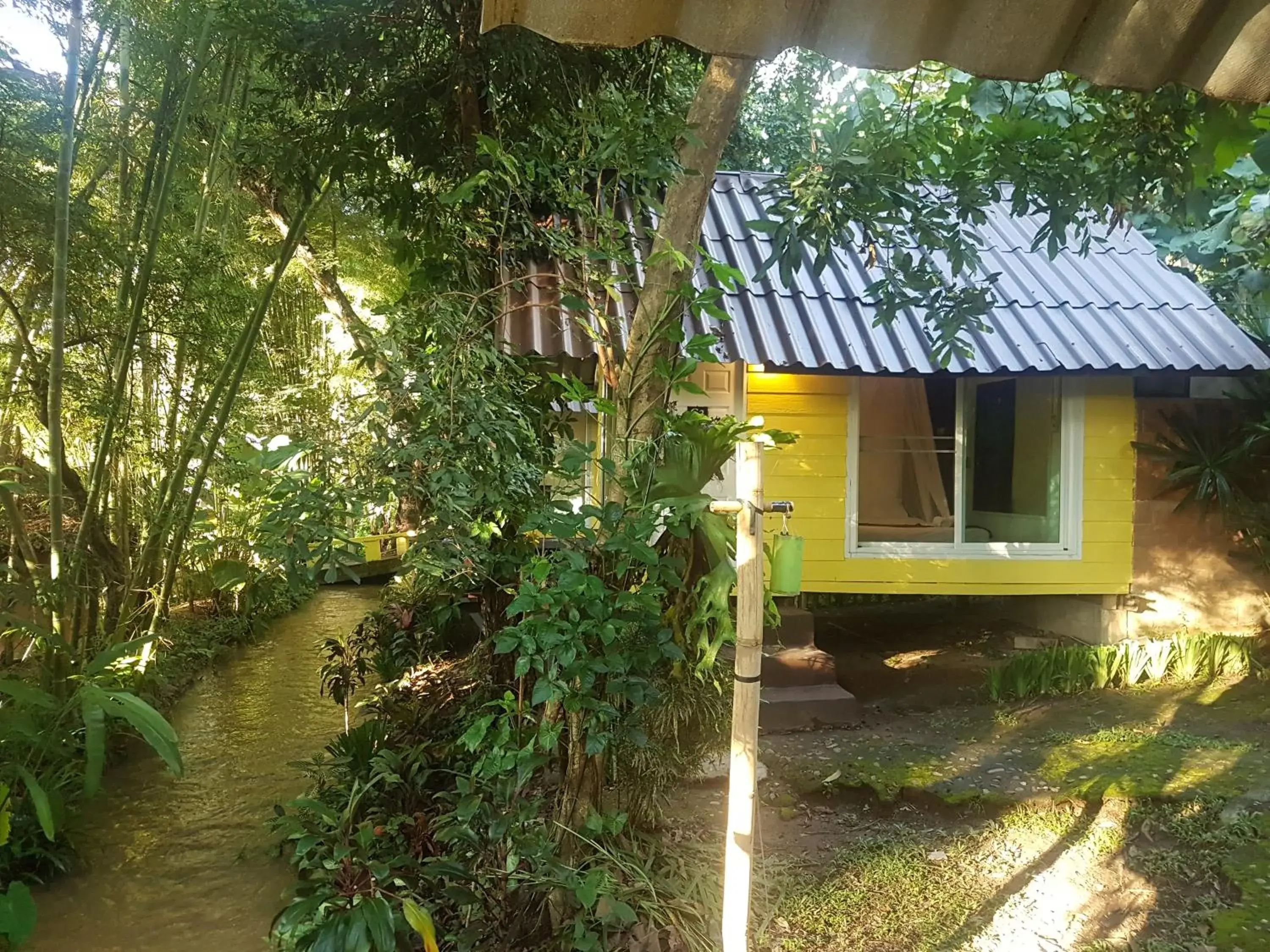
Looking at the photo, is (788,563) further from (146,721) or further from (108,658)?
(108,658)

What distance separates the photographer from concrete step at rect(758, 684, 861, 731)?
4.91 metres

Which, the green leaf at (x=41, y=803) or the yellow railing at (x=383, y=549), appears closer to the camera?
the green leaf at (x=41, y=803)

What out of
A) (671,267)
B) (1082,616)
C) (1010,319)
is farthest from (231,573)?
(1082,616)

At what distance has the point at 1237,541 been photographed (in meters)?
6.21

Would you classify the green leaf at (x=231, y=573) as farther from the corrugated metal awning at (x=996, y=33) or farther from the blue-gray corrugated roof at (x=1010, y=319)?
the blue-gray corrugated roof at (x=1010, y=319)

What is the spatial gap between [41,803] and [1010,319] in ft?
21.0

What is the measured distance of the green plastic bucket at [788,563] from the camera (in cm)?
242

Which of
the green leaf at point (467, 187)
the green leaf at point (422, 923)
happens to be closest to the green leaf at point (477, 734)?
the green leaf at point (422, 923)

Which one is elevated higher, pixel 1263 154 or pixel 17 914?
pixel 1263 154

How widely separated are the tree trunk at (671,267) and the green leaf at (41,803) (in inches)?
106

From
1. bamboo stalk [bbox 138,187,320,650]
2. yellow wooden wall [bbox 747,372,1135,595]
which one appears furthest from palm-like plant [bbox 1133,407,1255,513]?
bamboo stalk [bbox 138,187,320,650]

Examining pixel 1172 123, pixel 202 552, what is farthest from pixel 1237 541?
pixel 202 552

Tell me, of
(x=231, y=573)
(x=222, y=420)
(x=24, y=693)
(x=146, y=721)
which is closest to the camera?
(x=231, y=573)

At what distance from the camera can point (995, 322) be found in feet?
19.9
